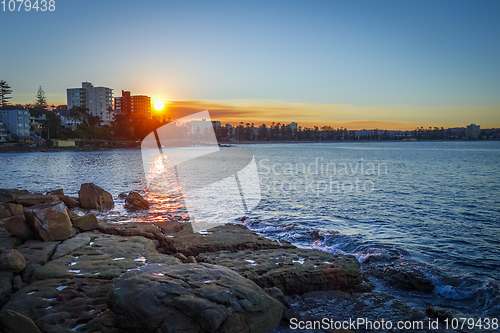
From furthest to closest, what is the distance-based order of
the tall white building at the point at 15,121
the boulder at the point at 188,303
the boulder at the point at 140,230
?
the tall white building at the point at 15,121 → the boulder at the point at 140,230 → the boulder at the point at 188,303

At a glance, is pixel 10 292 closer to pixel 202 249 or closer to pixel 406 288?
pixel 202 249

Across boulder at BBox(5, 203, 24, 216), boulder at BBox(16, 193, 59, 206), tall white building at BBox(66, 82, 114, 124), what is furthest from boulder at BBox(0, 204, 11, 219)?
tall white building at BBox(66, 82, 114, 124)

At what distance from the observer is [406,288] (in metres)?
8.95

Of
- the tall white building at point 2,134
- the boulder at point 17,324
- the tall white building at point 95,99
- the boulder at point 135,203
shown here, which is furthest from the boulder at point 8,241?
the tall white building at point 95,99

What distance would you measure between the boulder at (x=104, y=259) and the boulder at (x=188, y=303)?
1.68m

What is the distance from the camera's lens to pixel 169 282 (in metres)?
5.93

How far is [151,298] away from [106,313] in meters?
1.01

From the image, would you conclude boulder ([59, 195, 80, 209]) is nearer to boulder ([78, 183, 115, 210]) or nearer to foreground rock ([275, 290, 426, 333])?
boulder ([78, 183, 115, 210])

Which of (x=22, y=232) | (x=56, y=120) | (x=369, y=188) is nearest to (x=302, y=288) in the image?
(x=22, y=232)

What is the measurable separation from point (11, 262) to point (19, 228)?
2.95m

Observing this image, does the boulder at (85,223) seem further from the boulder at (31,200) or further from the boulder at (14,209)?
the boulder at (31,200)

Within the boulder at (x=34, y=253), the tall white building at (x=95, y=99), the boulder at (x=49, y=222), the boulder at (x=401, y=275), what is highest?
the tall white building at (x=95, y=99)

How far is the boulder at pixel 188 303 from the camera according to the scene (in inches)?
209

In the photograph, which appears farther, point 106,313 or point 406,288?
point 406,288
